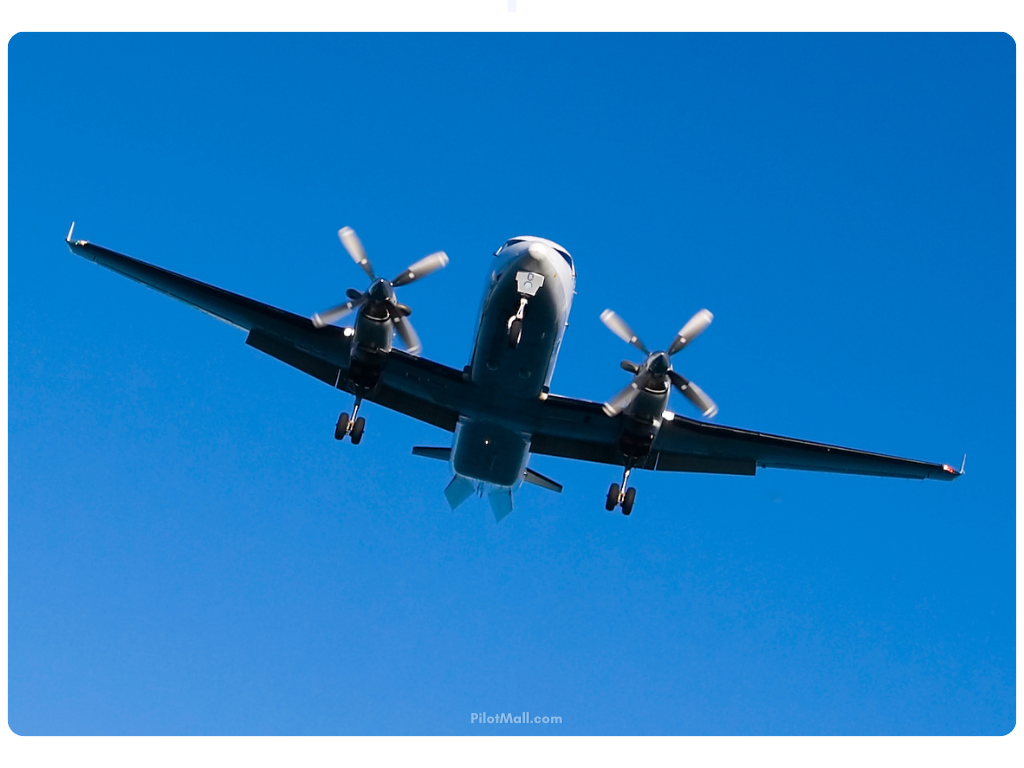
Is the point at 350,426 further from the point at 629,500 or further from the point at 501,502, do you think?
the point at 629,500

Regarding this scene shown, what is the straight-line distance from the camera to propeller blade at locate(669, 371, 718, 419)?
24719 mm

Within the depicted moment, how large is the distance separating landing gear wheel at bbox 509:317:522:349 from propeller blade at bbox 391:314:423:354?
327cm

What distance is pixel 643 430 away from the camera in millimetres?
25391

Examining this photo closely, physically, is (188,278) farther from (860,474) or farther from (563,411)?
(860,474)

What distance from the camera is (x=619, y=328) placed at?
82.8ft

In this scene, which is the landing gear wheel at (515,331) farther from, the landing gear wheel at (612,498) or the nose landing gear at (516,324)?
the landing gear wheel at (612,498)

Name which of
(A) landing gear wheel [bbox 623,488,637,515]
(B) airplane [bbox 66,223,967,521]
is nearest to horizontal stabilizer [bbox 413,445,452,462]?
(B) airplane [bbox 66,223,967,521]

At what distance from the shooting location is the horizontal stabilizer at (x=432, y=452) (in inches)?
1141

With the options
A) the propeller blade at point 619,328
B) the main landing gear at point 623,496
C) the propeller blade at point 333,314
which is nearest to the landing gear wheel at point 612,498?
the main landing gear at point 623,496

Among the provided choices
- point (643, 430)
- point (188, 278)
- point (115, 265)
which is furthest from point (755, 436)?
point (115, 265)

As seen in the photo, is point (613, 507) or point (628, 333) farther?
point (613, 507)

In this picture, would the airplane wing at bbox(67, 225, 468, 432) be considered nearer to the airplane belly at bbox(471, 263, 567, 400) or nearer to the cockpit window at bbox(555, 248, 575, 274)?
the airplane belly at bbox(471, 263, 567, 400)

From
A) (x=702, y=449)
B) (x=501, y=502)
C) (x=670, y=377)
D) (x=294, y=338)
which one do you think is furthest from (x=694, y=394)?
(x=294, y=338)
